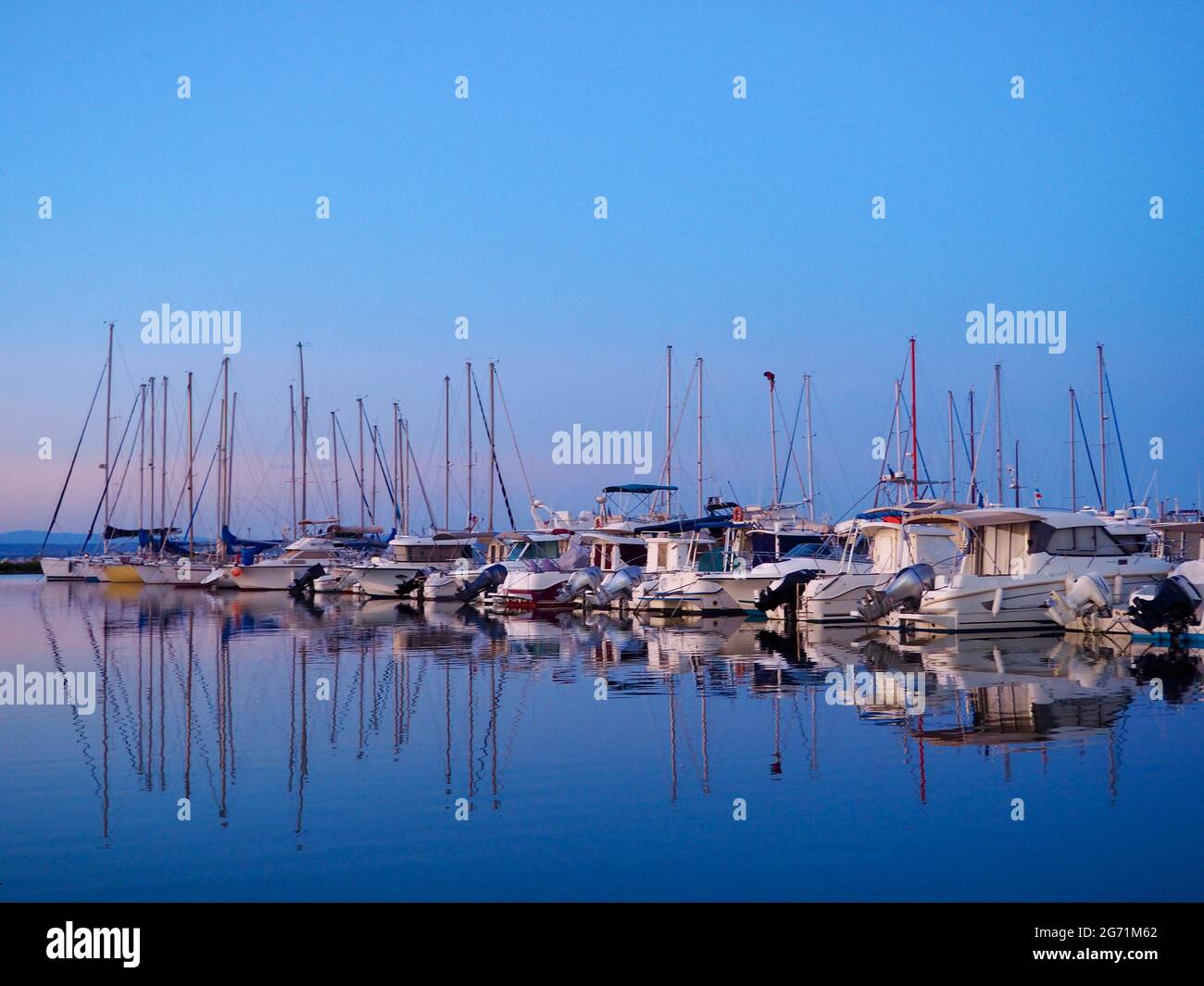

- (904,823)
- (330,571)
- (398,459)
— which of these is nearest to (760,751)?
(904,823)

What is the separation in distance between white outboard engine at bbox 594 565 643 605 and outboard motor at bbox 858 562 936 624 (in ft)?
38.4

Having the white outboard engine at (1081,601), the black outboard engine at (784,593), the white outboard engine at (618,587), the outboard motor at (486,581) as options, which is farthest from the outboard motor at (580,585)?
the white outboard engine at (1081,601)

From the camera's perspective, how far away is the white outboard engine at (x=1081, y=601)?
3023cm

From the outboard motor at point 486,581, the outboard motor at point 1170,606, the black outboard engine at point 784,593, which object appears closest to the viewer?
the outboard motor at point 1170,606

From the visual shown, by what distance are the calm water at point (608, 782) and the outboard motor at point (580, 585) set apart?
61.6 ft

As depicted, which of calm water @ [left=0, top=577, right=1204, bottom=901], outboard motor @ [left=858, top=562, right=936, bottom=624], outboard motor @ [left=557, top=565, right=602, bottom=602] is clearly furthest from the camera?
outboard motor @ [left=557, top=565, right=602, bottom=602]

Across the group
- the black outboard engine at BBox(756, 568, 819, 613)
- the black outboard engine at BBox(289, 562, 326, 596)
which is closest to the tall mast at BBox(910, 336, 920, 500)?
the black outboard engine at BBox(756, 568, 819, 613)

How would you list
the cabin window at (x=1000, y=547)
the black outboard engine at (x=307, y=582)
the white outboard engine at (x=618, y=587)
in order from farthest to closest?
1. the black outboard engine at (x=307, y=582)
2. the white outboard engine at (x=618, y=587)
3. the cabin window at (x=1000, y=547)

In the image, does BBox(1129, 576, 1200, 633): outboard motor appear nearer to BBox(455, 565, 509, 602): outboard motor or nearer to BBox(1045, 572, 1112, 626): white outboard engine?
BBox(1045, 572, 1112, 626): white outboard engine

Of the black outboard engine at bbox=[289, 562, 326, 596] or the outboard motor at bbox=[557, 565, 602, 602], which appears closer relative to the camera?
the outboard motor at bbox=[557, 565, 602, 602]

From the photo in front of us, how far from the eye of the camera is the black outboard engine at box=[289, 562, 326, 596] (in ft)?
198

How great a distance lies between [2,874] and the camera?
10.4 m

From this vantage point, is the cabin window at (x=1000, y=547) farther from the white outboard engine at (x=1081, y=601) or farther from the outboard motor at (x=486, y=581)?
the outboard motor at (x=486, y=581)

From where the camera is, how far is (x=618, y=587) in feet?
145
